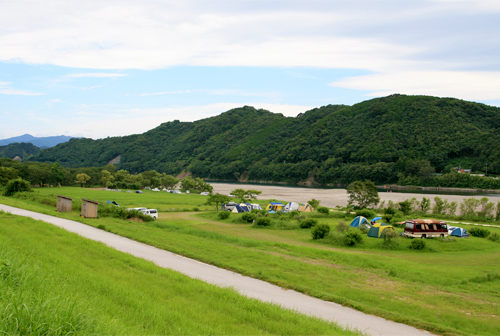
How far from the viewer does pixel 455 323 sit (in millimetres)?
8492

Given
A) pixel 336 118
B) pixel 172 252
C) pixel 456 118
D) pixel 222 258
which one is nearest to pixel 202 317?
pixel 222 258

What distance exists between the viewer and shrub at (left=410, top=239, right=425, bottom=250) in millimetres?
21031

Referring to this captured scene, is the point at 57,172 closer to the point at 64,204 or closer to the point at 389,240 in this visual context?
the point at 64,204

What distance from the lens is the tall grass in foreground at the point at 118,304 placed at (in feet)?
11.8

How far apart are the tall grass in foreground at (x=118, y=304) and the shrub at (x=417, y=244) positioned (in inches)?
664

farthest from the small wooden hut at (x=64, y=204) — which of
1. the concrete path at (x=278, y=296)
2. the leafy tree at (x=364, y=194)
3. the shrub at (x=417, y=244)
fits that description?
the leafy tree at (x=364, y=194)

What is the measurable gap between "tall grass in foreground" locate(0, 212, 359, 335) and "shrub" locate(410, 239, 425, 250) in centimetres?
1688

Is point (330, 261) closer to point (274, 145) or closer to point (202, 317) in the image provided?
point (202, 317)

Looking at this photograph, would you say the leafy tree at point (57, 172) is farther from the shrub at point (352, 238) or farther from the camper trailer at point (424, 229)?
the camper trailer at point (424, 229)

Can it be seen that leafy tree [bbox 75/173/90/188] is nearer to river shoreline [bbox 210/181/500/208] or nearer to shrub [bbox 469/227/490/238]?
river shoreline [bbox 210/181/500/208]

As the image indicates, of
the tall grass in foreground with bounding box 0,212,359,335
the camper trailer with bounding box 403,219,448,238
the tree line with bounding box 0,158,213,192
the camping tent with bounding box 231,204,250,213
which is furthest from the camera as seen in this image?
the tree line with bounding box 0,158,213,192

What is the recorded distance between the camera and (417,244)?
831 inches

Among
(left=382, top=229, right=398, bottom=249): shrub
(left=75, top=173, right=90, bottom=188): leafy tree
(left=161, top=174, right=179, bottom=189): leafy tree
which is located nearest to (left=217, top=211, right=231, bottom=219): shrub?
(left=382, top=229, right=398, bottom=249): shrub

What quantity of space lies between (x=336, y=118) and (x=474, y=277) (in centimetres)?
15848
